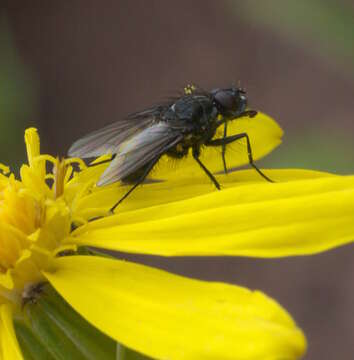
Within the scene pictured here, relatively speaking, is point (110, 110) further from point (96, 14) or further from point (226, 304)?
point (226, 304)

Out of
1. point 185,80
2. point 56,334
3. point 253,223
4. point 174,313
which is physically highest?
point 253,223

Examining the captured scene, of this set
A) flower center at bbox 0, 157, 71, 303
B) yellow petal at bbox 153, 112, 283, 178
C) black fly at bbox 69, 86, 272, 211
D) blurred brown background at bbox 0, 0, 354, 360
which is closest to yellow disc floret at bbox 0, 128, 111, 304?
flower center at bbox 0, 157, 71, 303

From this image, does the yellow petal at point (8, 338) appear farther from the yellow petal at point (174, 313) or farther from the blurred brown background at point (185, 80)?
the blurred brown background at point (185, 80)

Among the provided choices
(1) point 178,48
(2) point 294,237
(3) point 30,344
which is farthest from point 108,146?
(1) point 178,48

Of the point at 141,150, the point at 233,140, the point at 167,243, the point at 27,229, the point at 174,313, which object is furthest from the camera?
the point at 233,140

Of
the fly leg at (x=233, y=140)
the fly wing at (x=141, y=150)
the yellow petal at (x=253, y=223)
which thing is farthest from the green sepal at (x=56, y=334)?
the fly leg at (x=233, y=140)

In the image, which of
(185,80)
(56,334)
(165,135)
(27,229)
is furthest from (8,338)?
(185,80)

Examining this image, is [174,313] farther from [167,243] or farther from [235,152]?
[235,152]
